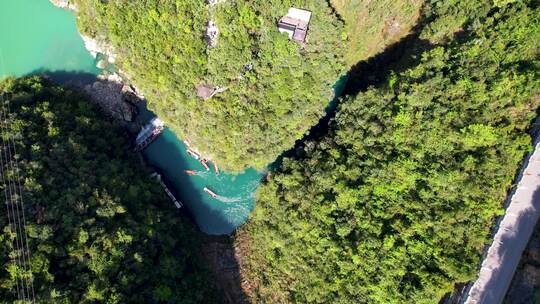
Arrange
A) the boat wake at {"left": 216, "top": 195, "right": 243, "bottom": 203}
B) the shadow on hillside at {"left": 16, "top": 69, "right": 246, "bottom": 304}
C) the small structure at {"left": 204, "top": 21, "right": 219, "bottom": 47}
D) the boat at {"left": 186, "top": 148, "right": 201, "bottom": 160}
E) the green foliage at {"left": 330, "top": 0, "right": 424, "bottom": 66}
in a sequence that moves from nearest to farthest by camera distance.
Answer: the small structure at {"left": 204, "top": 21, "right": 219, "bottom": 47}, the green foliage at {"left": 330, "top": 0, "right": 424, "bottom": 66}, the shadow on hillside at {"left": 16, "top": 69, "right": 246, "bottom": 304}, the boat at {"left": 186, "top": 148, "right": 201, "bottom": 160}, the boat wake at {"left": 216, "top": 195, "right": 243, "bottom": 203}

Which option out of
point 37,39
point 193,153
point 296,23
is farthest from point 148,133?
point 296,23

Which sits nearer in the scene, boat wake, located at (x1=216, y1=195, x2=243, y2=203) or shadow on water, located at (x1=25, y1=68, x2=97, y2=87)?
shadow on water, located at (x1=25, y1=68, x2=97, y2=87)

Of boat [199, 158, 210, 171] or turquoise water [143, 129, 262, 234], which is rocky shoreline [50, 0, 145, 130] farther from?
boat [199, 158, 210, 171]

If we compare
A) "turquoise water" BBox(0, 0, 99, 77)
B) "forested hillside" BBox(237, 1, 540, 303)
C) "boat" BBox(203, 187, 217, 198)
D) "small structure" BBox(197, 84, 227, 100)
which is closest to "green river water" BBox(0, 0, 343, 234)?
"turquoise water" BBox(0, 0, 99, 77)

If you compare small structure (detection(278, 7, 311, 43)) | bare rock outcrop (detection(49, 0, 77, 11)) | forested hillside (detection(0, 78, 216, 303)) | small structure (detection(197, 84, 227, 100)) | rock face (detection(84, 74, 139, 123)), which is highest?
small structure (detection(278, 7, 311, 43))

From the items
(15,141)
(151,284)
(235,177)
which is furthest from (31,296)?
(235,177)

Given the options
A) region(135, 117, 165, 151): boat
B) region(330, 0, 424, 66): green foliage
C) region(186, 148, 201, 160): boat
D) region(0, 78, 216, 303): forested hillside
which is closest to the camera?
→ region(0, 78, 216, 303): forested hillside
